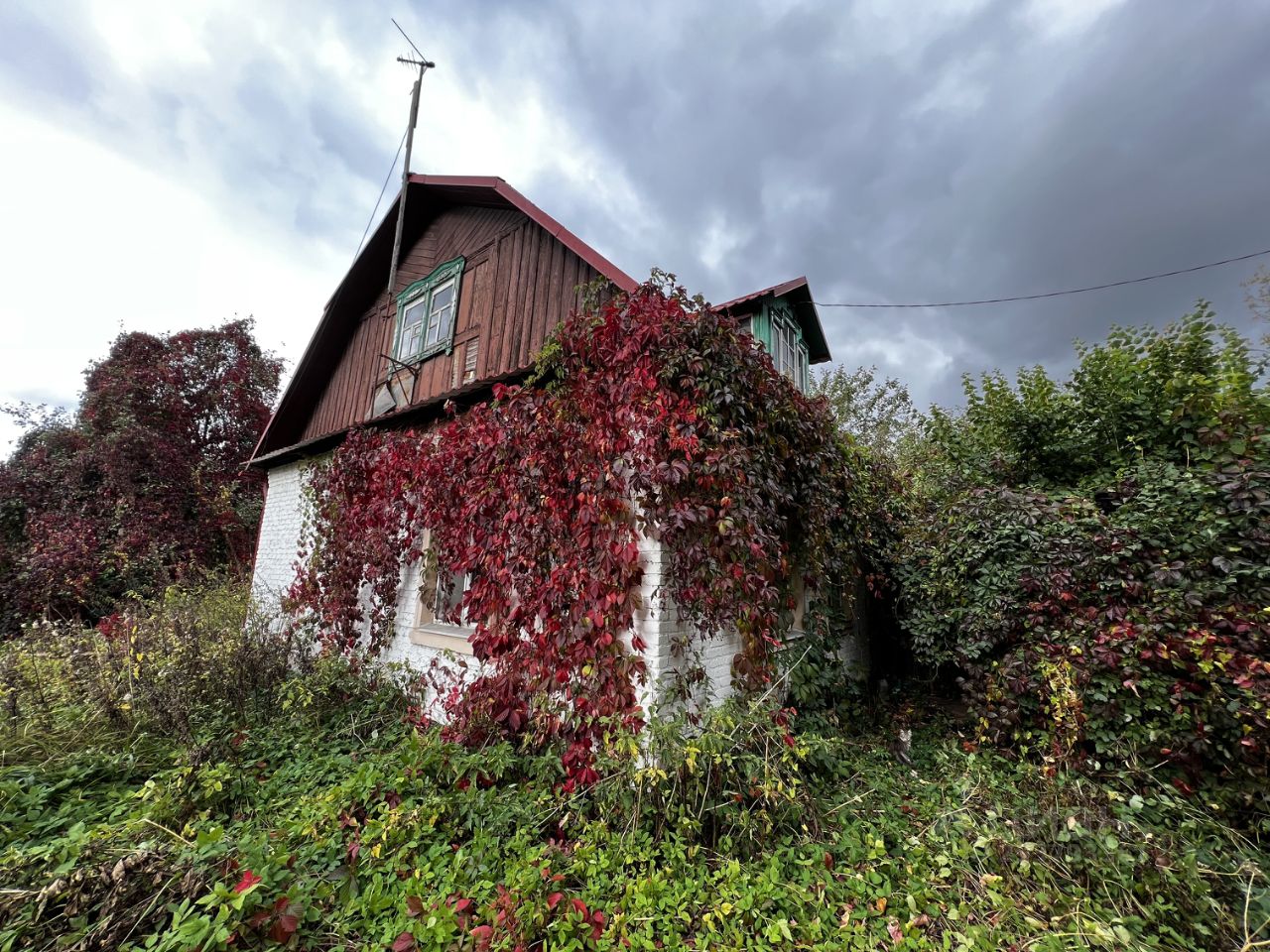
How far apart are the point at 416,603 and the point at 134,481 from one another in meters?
11.3

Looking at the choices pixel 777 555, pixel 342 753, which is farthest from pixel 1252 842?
pixel 342 753

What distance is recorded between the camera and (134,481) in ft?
38.2

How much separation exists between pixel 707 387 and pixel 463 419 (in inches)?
125

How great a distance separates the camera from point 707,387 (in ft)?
12.1

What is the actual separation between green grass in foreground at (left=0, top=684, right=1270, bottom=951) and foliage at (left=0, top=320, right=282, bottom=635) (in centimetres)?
818

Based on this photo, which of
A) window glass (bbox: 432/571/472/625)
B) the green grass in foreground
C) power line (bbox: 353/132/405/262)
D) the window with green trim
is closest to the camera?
the green grass in foreground

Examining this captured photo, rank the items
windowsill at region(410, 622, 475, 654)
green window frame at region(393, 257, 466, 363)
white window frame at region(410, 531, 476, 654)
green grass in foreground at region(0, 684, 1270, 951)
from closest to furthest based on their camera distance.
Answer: green grass in foreground at region(0, 684, 1270, 951) → windowsill at region(410, 622, 475, 654) → white window frame at region(410, 531, 476, 654) → green window frame at region(393, 257, 466, 363)

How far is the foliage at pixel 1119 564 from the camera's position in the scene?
11.1ft

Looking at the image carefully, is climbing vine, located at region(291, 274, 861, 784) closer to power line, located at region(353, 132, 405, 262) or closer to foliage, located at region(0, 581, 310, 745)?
foliage, located at region(0, 581, 310, 745)

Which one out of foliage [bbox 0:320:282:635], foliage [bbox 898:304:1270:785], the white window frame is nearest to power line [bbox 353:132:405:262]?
the white window frame

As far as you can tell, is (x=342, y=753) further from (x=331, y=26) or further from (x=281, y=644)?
(x=331, y=26)

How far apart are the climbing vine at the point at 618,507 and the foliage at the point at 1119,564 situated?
5.00 feet

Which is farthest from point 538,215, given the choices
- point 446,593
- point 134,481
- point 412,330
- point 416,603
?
point 134,481

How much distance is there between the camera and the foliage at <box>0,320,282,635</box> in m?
10.2
